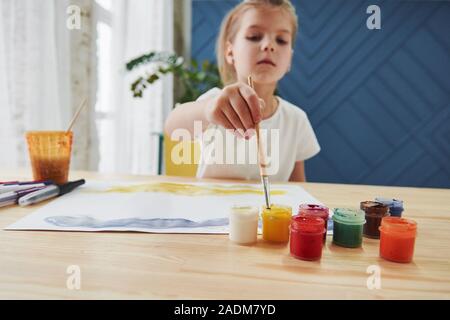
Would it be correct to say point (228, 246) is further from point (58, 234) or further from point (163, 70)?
point (163, 70)

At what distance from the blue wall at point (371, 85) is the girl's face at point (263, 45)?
1.53m

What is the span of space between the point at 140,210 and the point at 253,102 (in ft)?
0.82

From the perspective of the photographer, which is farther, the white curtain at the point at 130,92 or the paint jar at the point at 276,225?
the white curtain at the point at 130,92

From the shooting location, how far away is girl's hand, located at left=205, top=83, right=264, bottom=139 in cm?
57

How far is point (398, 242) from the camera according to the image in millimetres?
406

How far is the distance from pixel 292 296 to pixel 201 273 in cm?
9

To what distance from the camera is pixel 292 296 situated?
32 centimetres

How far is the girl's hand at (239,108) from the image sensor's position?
0.57 m

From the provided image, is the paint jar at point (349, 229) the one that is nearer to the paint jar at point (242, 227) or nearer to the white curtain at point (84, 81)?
the paint jar at point (242, 227)

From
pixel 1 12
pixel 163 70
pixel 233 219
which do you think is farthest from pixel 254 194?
pixel 163 70

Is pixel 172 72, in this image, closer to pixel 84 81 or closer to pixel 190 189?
pixel 84 81

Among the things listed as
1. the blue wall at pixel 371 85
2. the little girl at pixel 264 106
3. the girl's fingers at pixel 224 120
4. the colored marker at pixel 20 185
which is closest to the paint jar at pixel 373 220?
the girl's fingers at pixel 224 120

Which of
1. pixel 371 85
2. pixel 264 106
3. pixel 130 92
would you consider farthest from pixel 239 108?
pixel 371 85
